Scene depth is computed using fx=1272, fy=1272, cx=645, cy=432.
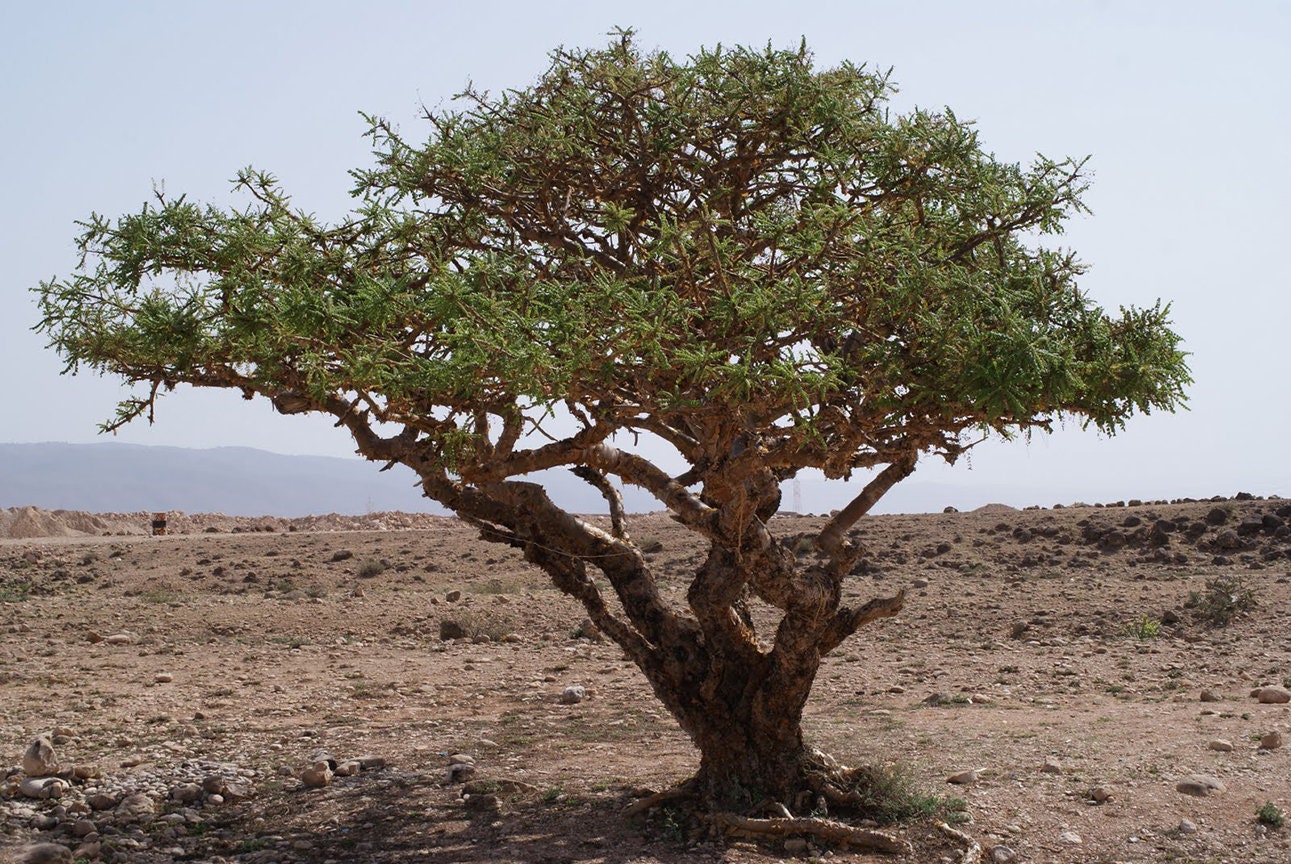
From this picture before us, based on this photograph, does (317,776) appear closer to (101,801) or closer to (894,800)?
(101,801)

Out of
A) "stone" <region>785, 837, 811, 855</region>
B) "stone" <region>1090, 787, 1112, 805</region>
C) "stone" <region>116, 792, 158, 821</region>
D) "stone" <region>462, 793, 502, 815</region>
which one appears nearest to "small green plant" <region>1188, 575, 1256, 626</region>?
"stone" <region>1090, 787, 1112, 805</region>

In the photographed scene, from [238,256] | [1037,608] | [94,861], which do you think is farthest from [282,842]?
[1037,608]

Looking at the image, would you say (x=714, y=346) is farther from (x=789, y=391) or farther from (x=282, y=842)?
(x=282, y=842)

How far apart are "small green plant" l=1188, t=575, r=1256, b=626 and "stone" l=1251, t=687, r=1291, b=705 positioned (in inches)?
190

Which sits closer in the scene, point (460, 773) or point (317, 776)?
point (317, 776)

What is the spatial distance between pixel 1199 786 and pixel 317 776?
22.4ft

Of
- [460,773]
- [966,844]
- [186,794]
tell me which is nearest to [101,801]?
[186,794]

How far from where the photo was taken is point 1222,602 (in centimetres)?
1784

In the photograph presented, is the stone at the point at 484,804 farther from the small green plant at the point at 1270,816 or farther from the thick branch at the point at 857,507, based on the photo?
the small green plant at the point at 1270,816

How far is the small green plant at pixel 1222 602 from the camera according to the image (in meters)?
17.7

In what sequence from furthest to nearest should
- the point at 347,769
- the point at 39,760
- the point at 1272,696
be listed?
the point at 1272,696 → the point at 347,769 → the point at 39,760

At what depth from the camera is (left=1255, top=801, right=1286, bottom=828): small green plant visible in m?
8.44

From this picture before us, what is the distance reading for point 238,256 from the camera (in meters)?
7.44

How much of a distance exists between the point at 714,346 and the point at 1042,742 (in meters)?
6.40
